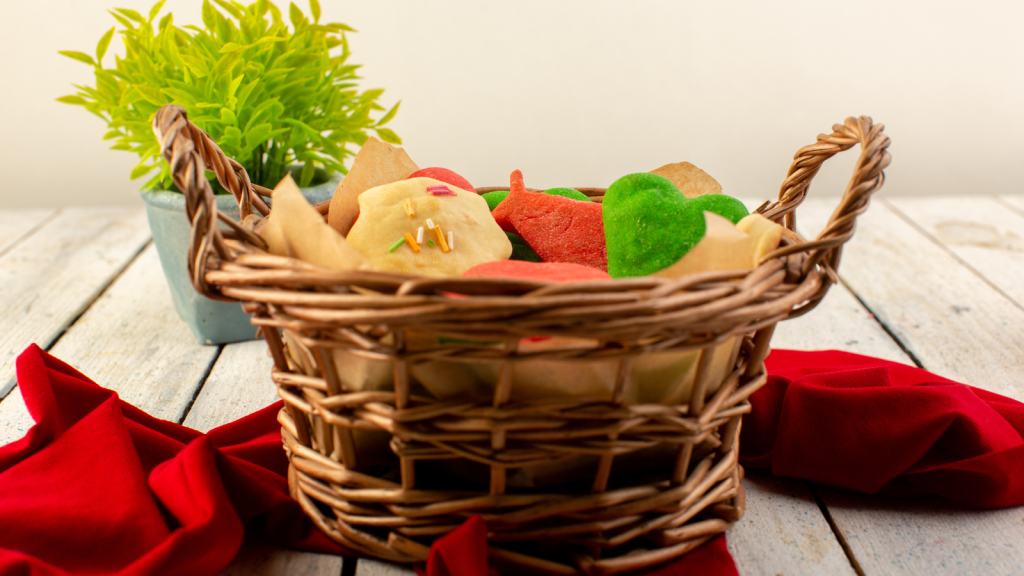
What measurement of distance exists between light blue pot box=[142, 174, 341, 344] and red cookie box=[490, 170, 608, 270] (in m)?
0.35

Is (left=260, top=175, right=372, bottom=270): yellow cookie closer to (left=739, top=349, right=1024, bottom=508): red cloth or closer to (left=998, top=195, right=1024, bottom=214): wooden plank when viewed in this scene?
(left=739, top=349, right=1024, bottom=508): red cloth

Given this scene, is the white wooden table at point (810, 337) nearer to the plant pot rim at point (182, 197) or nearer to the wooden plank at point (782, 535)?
the wooden plank at point (782, 535)

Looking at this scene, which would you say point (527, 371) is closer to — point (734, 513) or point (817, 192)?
point (734, 513)

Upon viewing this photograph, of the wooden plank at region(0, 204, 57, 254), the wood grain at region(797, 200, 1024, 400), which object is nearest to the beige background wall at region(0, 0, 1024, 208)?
the wooden plank at region(0, 204, 57, 254)

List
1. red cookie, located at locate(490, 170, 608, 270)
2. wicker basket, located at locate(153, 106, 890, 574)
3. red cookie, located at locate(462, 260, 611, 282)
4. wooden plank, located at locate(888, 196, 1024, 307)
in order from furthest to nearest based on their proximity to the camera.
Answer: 1. wooden plank, located at locate(888, 196, 1024, 307)
2. red cookie, located at locate(490, 170, 608, 270)
3. red cookie, located at locate(462, 260, 611, 282)
4. wicker basket, located at locate(153, 106, 890, 574)

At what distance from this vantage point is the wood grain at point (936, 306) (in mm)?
807

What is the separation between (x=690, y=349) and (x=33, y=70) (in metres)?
1.78

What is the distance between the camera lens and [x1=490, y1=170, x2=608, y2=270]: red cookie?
1.99 ft

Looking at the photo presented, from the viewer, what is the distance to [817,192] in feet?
6.09

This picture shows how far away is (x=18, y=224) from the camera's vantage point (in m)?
1.41

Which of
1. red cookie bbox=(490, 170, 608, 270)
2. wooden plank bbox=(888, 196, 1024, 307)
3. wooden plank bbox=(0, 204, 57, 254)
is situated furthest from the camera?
wooden plank bbox=(0, 204, 57, 254)

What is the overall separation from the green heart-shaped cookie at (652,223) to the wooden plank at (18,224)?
115 cm

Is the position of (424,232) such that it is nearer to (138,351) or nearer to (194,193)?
(194,193)

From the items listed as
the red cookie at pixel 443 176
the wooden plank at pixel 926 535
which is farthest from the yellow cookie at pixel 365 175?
the wooden plank at pixel 926 535
